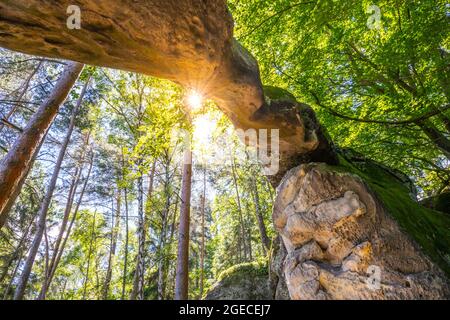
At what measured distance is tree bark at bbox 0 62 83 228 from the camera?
390cm

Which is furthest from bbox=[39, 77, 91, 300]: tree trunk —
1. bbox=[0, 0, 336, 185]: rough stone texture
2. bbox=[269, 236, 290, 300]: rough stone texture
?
bbox=[0, 0, 336, 185]: rough stone texture

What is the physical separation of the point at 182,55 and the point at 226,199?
16.8 meters

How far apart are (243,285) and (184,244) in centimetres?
265

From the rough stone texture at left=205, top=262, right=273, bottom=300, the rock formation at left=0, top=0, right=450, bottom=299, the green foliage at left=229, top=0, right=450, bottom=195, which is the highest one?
the green foliage at left=229, top=0, right=450, bottom=195

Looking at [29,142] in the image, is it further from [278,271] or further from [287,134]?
[278,271]

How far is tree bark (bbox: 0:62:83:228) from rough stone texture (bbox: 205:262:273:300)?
Answer: 6.44 m

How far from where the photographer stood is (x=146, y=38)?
7.68ft

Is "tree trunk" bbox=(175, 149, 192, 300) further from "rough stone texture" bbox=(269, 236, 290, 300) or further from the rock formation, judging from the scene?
the rock formation

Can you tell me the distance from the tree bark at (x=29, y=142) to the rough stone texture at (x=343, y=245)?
467cm

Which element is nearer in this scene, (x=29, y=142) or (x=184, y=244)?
(x=29, y=142)

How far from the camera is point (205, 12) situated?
2568 mm

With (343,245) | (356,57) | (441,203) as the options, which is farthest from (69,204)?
(441,203)

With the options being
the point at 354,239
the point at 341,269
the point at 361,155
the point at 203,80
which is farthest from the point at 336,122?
the point at 203,80
